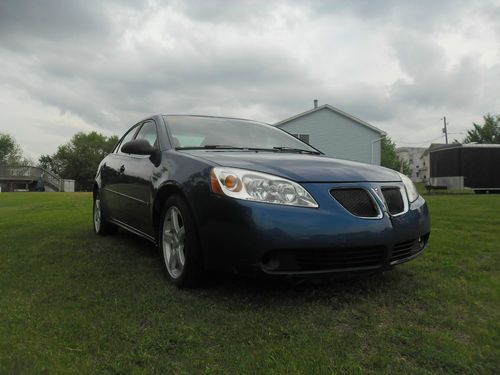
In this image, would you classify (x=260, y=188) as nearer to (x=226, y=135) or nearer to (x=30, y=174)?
(x=226, y=135)

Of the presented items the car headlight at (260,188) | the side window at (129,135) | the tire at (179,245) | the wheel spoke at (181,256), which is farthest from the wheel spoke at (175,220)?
the side window at (129,135)

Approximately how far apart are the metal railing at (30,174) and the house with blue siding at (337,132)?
26816 millimetres

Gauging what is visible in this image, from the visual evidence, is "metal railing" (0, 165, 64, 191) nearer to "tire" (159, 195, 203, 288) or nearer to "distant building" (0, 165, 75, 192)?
"distant building" (0, 165, 75, 192)

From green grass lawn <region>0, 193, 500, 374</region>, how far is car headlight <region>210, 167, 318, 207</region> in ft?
2.22

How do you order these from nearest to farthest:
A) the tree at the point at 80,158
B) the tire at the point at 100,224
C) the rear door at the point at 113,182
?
1. the rear door at the point at 113,182
2. the tire at the point at 100,224
3. the tree at the point at 80,158

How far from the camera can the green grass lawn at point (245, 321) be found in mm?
2035

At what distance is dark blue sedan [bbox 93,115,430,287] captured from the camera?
8.48 ft

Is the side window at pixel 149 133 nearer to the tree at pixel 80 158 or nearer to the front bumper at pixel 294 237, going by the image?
the front bumper at pixel 294 237

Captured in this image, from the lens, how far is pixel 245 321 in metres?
2.50

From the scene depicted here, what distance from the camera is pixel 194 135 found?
389 centimetres

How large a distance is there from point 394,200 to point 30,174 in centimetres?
4599

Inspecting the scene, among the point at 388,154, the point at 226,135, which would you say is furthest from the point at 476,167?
the point at 388,154

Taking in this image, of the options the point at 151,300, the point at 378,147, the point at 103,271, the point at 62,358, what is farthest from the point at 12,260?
the point at 378,147

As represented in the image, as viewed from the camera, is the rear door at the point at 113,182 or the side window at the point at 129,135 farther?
the side window at the point at 129,135
